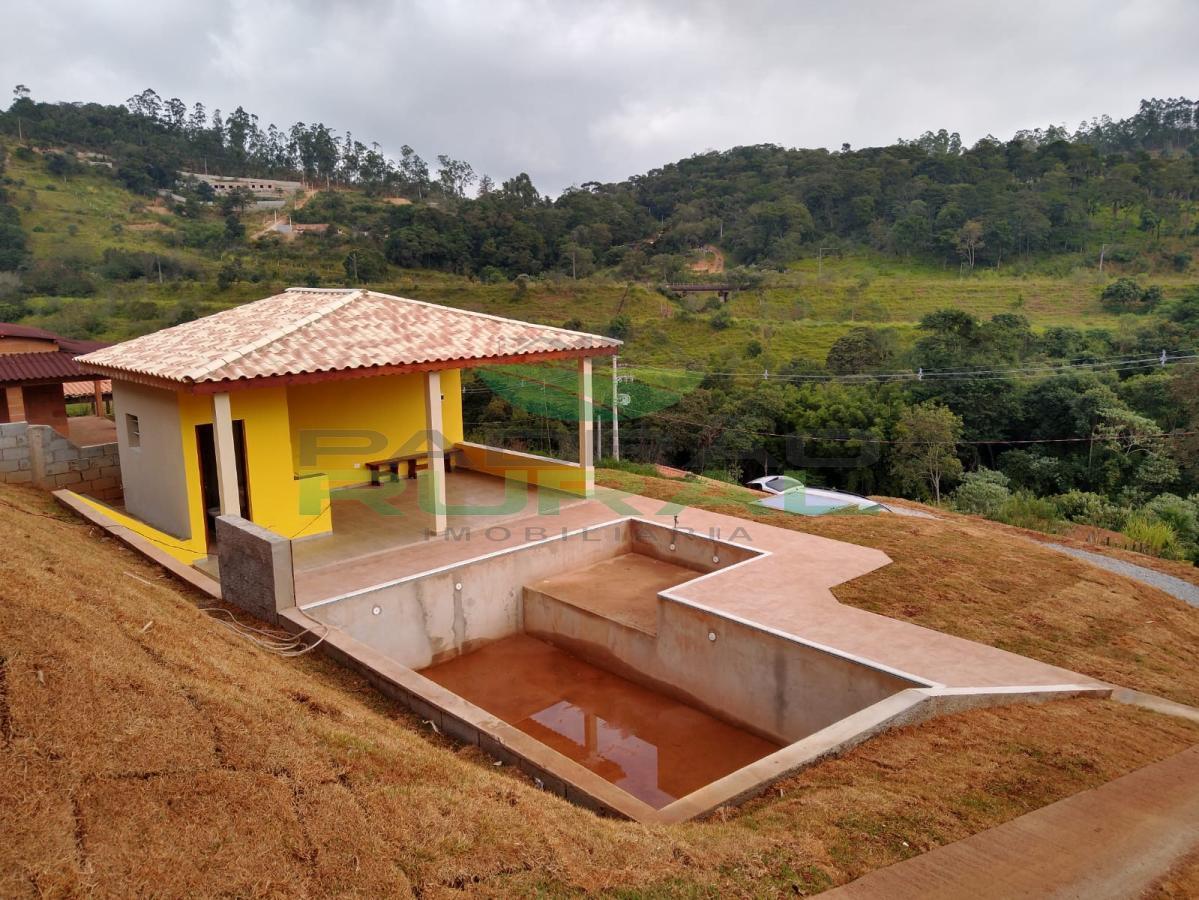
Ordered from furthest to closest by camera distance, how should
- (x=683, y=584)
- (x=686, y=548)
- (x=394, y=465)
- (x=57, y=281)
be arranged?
1. (x=57, y=281)
2. (x=394, y=465)
3. (x=686, y=548)
4. (x=683, y=584)

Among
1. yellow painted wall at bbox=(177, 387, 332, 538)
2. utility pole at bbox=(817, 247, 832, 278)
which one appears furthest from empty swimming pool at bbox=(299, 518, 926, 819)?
utility pole at bbox=(817, 247, 832, 278)

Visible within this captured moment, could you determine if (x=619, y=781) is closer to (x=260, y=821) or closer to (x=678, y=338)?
(x=260, y=821)

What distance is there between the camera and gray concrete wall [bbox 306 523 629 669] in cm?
884

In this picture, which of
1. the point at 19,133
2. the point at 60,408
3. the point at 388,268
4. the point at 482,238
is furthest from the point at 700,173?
the point at 60,408

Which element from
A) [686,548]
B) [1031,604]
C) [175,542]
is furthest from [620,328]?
[1031,604]

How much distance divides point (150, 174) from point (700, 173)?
42.4 m

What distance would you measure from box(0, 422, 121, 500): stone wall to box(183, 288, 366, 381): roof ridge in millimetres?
3622

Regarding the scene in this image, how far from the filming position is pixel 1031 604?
8961 mm

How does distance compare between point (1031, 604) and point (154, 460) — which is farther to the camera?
point (154, 460)

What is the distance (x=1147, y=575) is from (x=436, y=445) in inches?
408

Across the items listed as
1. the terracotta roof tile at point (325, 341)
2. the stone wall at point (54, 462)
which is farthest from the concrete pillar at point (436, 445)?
the stone wall at point (54, 462)

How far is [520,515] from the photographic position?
11.8 metres

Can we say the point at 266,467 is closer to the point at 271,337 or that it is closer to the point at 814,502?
the point at 271,337

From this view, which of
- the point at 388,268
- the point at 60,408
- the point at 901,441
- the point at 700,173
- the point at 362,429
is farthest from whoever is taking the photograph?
the point at 700,173
